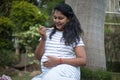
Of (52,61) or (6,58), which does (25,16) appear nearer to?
(6,58)

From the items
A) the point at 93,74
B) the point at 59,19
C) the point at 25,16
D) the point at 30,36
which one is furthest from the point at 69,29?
the point at 25,16

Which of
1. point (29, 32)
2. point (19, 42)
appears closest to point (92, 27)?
point (29, 32)

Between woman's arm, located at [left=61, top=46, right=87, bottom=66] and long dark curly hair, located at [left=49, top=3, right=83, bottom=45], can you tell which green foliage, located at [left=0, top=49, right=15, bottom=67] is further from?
woman's arm, located at [left=61, top=46, right=87, bottom=66]

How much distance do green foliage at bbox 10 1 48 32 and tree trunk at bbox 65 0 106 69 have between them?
7.97 feet

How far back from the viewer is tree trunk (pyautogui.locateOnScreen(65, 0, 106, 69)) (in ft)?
36.5

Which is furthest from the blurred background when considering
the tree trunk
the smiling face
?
the smiling face

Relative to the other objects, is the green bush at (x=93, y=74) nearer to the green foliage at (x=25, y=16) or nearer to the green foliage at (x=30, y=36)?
the green foliage at (x=30, y=36)

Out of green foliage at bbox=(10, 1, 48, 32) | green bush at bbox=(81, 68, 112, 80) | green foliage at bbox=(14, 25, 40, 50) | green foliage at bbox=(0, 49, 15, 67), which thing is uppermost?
green foliage at bbox=(10, 1, 48, 32)

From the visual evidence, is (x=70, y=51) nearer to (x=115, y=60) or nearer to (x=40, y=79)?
(x=40, y=79)

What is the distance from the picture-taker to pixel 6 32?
556 inches

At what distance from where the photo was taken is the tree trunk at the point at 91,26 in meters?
11.1

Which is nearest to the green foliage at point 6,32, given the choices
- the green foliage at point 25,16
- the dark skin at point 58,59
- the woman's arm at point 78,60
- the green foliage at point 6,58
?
the green foliage at point 25,16

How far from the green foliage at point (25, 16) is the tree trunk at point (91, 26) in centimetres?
243

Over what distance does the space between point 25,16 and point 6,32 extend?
2.94 ft
